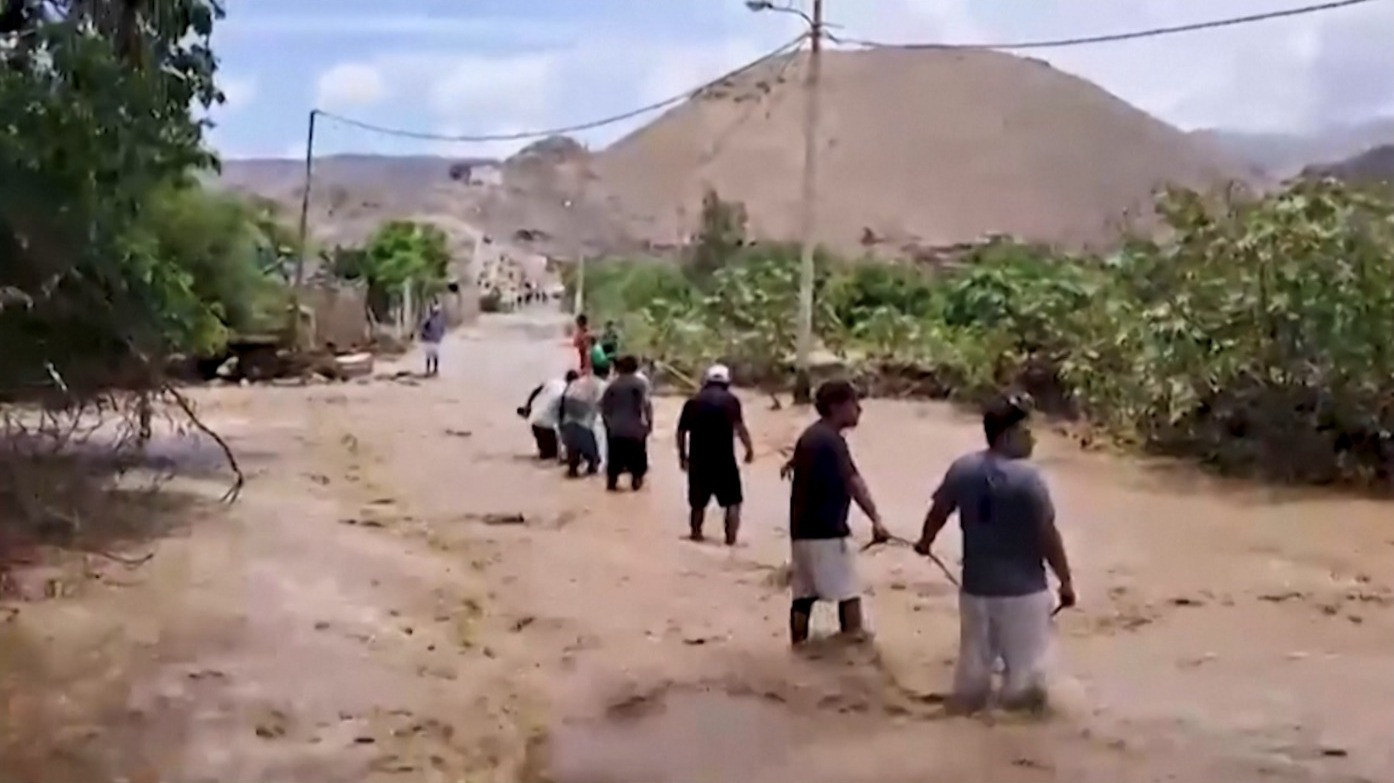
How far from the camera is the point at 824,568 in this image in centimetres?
905

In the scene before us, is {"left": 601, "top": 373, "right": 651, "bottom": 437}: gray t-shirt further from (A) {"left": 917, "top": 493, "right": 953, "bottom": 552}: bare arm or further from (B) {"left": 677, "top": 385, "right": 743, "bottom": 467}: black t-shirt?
(A) {"left": 917, "top": 493, "right": 953, "bottom": 552}: bare arm

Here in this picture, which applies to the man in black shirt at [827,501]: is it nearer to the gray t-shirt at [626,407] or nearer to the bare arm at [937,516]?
the bare arm at [937,516]

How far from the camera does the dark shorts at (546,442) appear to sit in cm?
1906

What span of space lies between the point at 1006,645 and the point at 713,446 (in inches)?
211

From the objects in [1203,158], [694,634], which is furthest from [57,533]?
[1203,158]

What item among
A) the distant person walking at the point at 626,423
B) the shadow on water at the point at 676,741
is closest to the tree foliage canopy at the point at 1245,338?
the distant person walking at the point at 626,423

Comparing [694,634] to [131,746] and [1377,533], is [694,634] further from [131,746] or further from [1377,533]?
[1377,533]

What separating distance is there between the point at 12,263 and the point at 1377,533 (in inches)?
455

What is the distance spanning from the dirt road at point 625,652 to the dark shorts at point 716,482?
1.41ft

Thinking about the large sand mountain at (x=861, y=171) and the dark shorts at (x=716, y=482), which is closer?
the dark shorts at (x=716, y=482)

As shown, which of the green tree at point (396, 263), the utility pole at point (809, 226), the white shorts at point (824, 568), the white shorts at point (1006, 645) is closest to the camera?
the white shorts at point (1006, 645)

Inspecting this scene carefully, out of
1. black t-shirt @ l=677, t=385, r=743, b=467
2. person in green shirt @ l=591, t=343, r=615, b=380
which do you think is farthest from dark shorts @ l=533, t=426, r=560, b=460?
black t-shirt @ l=677, t=385, r=743, b=467

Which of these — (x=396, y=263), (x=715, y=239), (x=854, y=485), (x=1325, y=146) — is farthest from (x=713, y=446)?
(x=715, y=239)

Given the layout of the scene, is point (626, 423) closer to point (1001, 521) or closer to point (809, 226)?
point (1001, 521)
